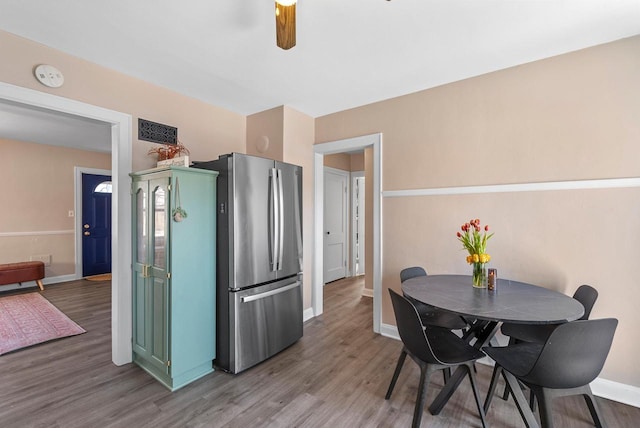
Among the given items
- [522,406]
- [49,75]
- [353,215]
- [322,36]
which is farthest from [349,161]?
[522,406]

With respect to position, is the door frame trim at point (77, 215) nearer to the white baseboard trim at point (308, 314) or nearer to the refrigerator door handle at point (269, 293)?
the white baseboard trim at point (308, 314)

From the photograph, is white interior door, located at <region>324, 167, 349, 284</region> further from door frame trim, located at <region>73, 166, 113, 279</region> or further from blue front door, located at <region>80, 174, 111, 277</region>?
door frame trim, located at <region>73, 166, 113, 279</region>

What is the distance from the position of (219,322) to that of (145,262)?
0.84 metres

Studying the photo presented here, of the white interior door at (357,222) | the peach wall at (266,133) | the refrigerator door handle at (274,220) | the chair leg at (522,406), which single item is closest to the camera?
the chair leg at (522,406)

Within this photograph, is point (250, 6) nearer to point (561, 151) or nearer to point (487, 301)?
point (487, 301)

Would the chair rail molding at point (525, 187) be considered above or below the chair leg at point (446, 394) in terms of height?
above

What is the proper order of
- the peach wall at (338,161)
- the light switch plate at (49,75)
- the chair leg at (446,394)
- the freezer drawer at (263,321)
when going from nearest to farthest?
the chair leg at (446,394), the light switch plate at (49,75), the freezer drawer at (263,321), the peach wall at (338,161)

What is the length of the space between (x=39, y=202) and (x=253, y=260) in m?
5.53

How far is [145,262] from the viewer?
249 centimetres

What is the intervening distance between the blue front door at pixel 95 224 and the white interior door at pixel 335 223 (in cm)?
479

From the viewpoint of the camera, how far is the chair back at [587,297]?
1983 mm

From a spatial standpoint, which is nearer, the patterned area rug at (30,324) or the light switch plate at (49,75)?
the light switch plate at (49,75)

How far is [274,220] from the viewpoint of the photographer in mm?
2785

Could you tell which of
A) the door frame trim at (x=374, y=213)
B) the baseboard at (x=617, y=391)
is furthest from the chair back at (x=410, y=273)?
the baseboard at (x=617, y=391)
